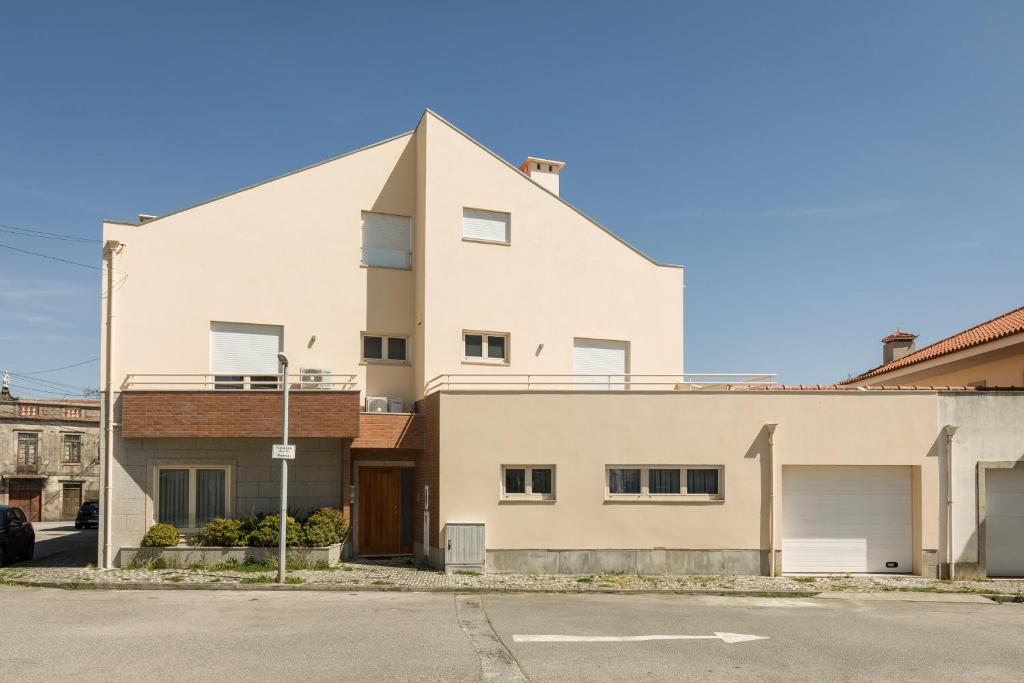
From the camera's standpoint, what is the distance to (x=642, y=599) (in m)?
15.5

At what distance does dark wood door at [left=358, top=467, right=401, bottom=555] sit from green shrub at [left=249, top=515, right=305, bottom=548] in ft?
7.70

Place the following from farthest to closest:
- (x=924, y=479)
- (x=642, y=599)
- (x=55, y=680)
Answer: (x=924, y=479)
(x=642, y=599)
(x=55, y=680)

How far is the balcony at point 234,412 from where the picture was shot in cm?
1816

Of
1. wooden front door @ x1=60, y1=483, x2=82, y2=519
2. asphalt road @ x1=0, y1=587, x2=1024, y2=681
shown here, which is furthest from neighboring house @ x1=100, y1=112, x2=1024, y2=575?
wooden front door @ x1=60, y1=483, x2=82, y2=519

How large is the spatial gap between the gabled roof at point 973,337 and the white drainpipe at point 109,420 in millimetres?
19757

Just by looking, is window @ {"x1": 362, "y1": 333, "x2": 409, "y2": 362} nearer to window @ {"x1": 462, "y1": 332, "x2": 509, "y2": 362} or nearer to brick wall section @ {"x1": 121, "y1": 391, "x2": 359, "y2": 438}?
window @ {"x1": 462, "y1": 332, "x2": 509, "y2": 362}

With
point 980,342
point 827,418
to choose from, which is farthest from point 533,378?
point 980,342

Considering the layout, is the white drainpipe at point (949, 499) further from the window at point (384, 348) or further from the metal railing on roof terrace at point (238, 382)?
the metal railing on roof terrace at point (238, 382)

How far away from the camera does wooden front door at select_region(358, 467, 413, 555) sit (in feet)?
67.0

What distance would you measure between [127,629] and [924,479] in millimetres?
15029

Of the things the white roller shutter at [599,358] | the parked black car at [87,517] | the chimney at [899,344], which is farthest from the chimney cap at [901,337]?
the parked black car at [87,517]

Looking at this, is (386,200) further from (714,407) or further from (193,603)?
(193,603)

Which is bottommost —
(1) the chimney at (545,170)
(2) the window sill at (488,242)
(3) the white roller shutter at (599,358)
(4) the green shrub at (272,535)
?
(4) the green shrub at (272,535)

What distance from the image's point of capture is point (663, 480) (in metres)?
18.2
